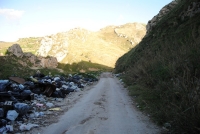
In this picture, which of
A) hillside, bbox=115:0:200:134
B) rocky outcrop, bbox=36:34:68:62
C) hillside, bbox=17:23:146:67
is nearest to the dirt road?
hillside, bbox=115:0:200:134

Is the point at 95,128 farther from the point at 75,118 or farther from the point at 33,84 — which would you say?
the point at 33,84

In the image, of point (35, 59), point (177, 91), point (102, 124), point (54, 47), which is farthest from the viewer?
point (54, 47)

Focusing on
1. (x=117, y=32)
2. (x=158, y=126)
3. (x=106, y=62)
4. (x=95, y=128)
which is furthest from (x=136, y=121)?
(x=117, y=32)

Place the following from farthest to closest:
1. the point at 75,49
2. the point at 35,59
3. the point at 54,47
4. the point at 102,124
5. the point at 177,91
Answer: the point at 75,49 → the point at 54,47 → the point at 35,59 → the point at 102,124 → the point at 177,91

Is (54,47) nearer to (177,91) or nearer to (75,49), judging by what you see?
(75,49)

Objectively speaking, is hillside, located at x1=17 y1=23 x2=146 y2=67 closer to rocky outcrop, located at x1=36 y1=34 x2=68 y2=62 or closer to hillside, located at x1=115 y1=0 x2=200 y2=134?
rocky outcrop, located at x1=36 y1=34 x2=68 y2=62

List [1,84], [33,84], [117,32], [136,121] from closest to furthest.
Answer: [136,121] → [1,84] → [33,84] → [117,32]

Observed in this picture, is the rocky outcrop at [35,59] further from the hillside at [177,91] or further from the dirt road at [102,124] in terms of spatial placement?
the dirt road at [102,124]

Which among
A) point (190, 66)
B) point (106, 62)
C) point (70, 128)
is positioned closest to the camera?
point (70, 128)

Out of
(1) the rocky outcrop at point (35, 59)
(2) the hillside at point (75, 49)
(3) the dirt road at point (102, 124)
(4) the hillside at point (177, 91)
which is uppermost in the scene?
(2) the hillside at point (75, 49)

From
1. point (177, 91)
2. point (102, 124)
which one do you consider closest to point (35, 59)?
point (102, 124)

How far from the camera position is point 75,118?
5211 millimetres

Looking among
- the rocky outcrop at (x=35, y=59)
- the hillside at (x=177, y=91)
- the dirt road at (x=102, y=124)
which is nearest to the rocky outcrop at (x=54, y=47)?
the rocky outcrop at (x=35, y=59)

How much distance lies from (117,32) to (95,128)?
7910 inches
